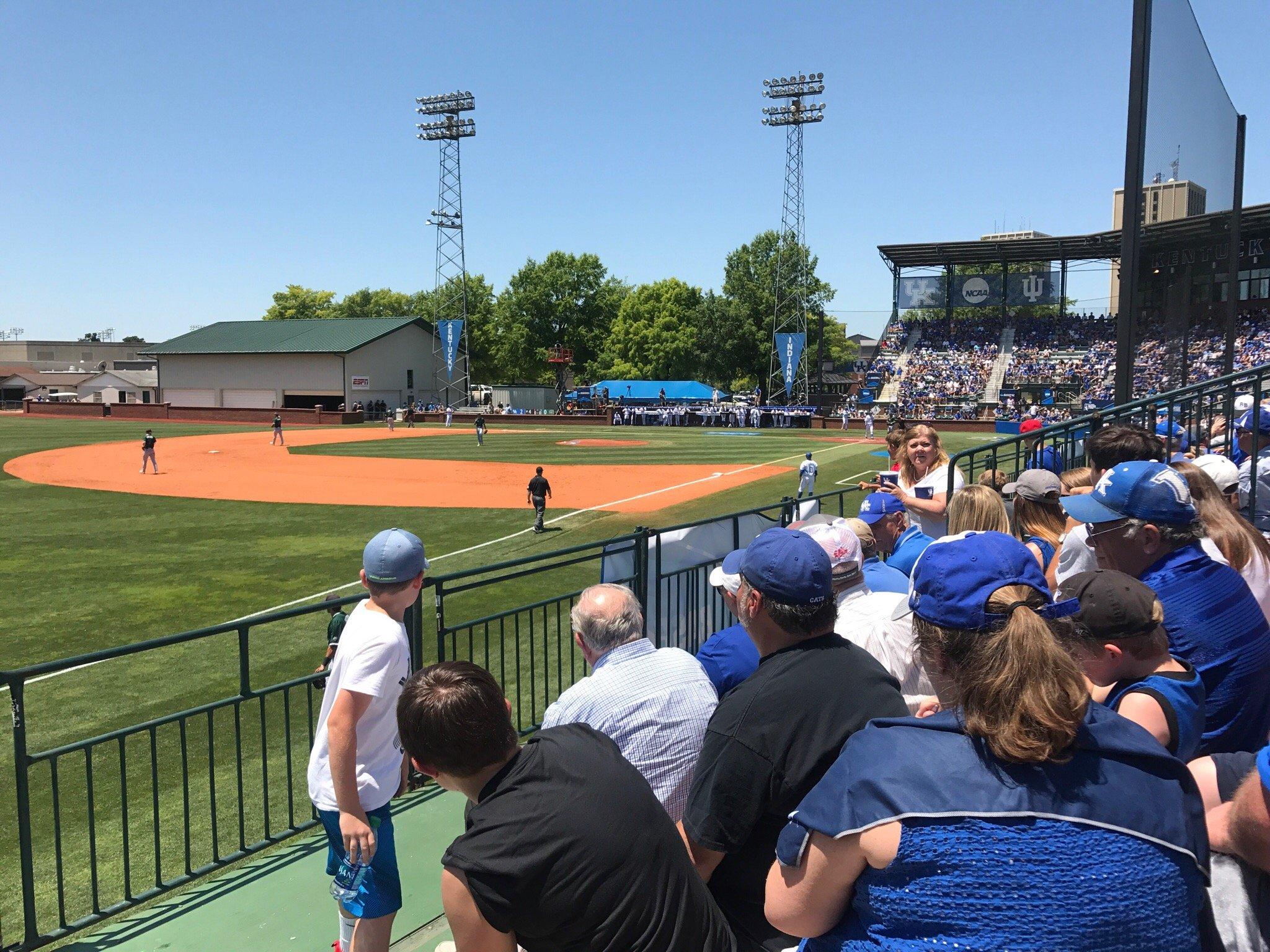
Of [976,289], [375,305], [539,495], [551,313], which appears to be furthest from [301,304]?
[539,495]

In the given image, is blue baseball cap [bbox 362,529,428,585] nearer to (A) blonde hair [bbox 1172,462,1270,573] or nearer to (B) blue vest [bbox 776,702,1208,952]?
(B) blue vest [bbox 776,702,1208,952]

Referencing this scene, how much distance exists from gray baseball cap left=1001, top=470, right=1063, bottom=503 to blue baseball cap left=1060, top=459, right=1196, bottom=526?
209cm

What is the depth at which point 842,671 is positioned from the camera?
9.48ft

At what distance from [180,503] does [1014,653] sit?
27858 millimetres

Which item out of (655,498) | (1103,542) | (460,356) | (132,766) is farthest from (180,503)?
(460,356)

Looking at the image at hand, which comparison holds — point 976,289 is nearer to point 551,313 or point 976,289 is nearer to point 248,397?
point 551,313

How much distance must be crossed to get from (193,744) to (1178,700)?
8533mm

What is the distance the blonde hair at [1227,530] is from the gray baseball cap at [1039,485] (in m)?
1.21

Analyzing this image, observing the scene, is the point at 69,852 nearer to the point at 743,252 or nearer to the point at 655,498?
the point at 655,498

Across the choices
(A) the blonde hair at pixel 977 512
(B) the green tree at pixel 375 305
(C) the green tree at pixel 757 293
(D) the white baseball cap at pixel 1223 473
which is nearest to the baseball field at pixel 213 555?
(A) the blonde hair at pixel 977 512

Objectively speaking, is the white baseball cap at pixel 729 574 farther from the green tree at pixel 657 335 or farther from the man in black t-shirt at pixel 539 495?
the green tree at pixel 657 335

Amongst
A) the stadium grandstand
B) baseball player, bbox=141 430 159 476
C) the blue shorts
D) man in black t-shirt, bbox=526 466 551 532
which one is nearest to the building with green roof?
the stadium grandstand

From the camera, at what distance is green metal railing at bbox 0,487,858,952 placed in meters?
5.16

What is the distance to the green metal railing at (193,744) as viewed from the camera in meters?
5.16
